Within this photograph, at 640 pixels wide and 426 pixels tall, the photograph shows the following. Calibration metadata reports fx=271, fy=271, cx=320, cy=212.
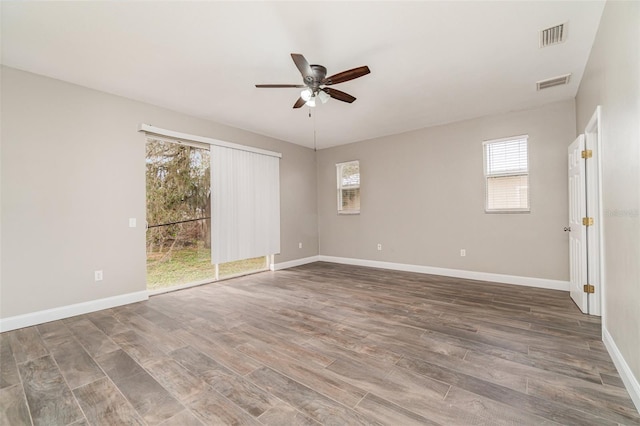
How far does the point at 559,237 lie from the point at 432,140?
8.33 feet

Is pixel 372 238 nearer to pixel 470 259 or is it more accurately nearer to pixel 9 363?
pixel 470 259

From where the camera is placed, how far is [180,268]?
15.1 feet

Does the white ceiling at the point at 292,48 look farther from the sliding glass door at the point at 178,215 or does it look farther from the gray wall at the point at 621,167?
the sliding glass door at the point at 178,215

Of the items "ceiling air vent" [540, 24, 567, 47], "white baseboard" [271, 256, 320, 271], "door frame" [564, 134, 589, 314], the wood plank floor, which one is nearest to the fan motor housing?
"ceiling air vent" [540, 24, 567, 47]

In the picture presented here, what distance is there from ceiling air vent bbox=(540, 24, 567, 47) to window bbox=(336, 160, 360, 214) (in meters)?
3.89

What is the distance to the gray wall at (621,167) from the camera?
166 cm

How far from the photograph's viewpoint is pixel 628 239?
180 cm

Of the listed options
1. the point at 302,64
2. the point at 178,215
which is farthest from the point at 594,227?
the point at 178,215

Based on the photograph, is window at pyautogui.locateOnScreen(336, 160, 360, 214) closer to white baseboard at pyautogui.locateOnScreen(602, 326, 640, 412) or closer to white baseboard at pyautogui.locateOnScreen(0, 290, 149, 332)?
white baseboard at pyautogui.locateOnScreen(0, 290, 149, 332)

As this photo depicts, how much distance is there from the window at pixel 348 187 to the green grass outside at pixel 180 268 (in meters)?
2.98

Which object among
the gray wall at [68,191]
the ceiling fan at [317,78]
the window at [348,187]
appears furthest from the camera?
the window at [348,187]

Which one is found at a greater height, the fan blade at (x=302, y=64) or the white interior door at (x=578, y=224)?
the fan blade at (x=302, y=64)

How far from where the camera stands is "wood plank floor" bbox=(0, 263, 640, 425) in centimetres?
162

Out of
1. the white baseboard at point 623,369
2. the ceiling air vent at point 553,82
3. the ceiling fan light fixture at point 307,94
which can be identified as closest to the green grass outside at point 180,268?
the ceiling fan light fixture at point 307,94
